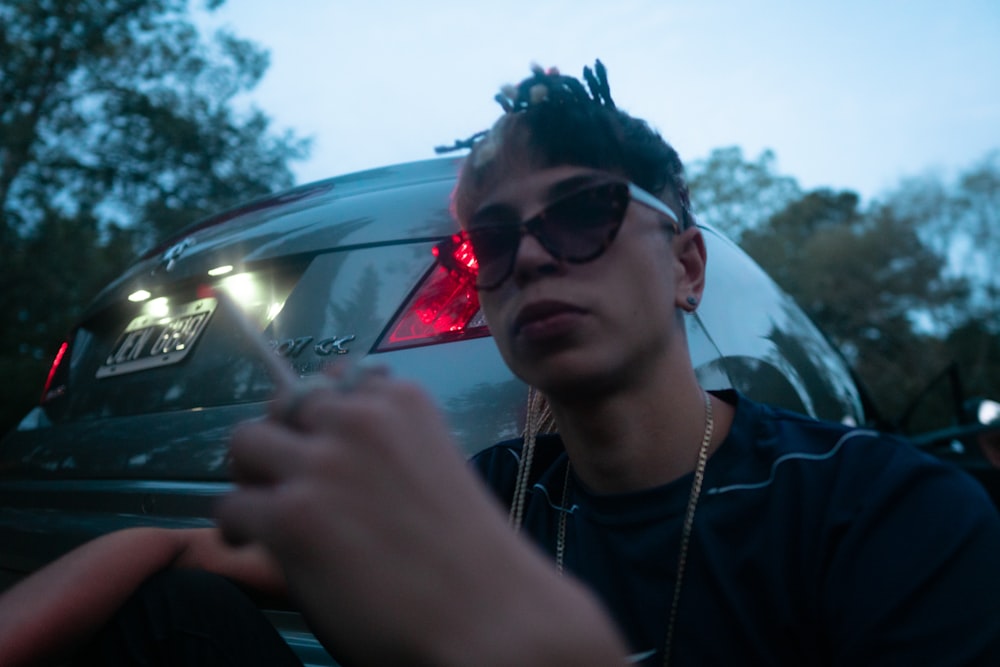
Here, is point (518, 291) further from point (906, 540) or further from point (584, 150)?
point (906, 540)

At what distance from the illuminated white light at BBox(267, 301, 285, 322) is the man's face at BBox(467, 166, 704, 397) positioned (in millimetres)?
976

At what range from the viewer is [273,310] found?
2.25 meters

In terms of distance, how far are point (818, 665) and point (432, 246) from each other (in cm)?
139

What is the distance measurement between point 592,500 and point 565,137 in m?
0.67

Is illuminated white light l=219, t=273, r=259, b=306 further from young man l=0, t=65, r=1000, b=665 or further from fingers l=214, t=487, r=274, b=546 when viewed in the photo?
fingers l=214, t=487, r=274, b=546

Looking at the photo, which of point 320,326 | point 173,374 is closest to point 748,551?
point 320,326

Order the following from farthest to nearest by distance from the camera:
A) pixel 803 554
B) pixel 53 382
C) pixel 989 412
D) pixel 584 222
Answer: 1. pixel 989 412
2. pixel 53 382
3. pixel 584 222
4. pixel 803 554

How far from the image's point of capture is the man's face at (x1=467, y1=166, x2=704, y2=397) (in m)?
1.29

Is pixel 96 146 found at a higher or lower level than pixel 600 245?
higher

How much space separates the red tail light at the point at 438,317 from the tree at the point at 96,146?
10.8 m

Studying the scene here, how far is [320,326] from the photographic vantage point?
2145 mm

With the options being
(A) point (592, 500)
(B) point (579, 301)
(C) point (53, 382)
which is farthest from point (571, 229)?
(C) point (53, 382)

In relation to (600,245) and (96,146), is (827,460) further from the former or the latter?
(96,146)

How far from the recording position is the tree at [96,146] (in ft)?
40.6
